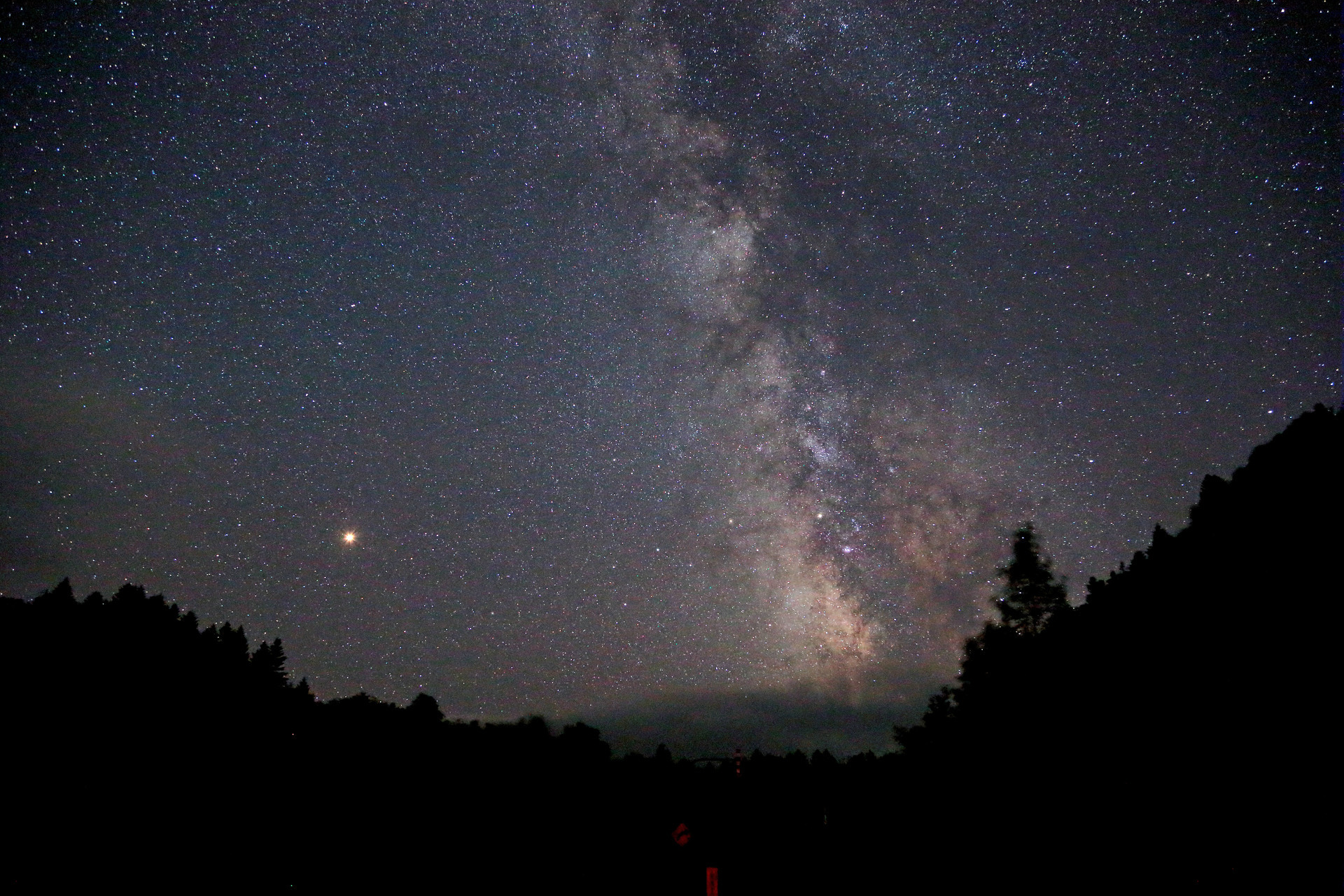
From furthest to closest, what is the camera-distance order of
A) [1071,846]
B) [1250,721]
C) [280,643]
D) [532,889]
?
[280,643] → [532,889] → [1071,846] → [1250,721]

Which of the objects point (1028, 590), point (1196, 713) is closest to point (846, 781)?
point (1028, 590)

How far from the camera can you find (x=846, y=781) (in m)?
73.7

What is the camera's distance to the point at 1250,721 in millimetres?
18781

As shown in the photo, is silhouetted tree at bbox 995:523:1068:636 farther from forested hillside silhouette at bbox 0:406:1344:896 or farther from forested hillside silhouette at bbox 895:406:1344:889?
forested hillside silhouette at bbox 895:406:1344:889

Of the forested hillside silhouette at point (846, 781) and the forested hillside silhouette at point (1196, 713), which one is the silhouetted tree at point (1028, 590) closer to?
the forested hillside silhouette at point (846, 781)

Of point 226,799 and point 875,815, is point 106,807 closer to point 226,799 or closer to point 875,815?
point 226,799

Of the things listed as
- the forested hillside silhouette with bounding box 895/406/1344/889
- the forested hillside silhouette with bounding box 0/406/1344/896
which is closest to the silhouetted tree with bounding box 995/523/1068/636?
the forested hillside silhouette with bounding box 0/406/1344/896

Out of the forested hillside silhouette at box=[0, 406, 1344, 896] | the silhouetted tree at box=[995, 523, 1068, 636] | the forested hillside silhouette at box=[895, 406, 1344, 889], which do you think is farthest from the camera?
the silhouetted tree at box=[995, 523, 1068, 636]

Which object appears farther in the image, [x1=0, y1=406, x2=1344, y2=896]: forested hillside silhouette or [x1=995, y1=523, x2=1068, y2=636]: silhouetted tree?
[x1=995, y1=523, x2=1068, y2=636]: silhouetted tree

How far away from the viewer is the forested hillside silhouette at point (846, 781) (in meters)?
19.2

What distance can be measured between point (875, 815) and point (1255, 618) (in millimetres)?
29122

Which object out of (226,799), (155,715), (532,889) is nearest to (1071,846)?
(532,889)

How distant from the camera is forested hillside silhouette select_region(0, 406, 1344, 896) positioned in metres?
19.2

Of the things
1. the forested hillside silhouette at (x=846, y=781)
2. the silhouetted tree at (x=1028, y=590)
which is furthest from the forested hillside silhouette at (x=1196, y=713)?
the silhouetted tree at (x=1028, y=590)
